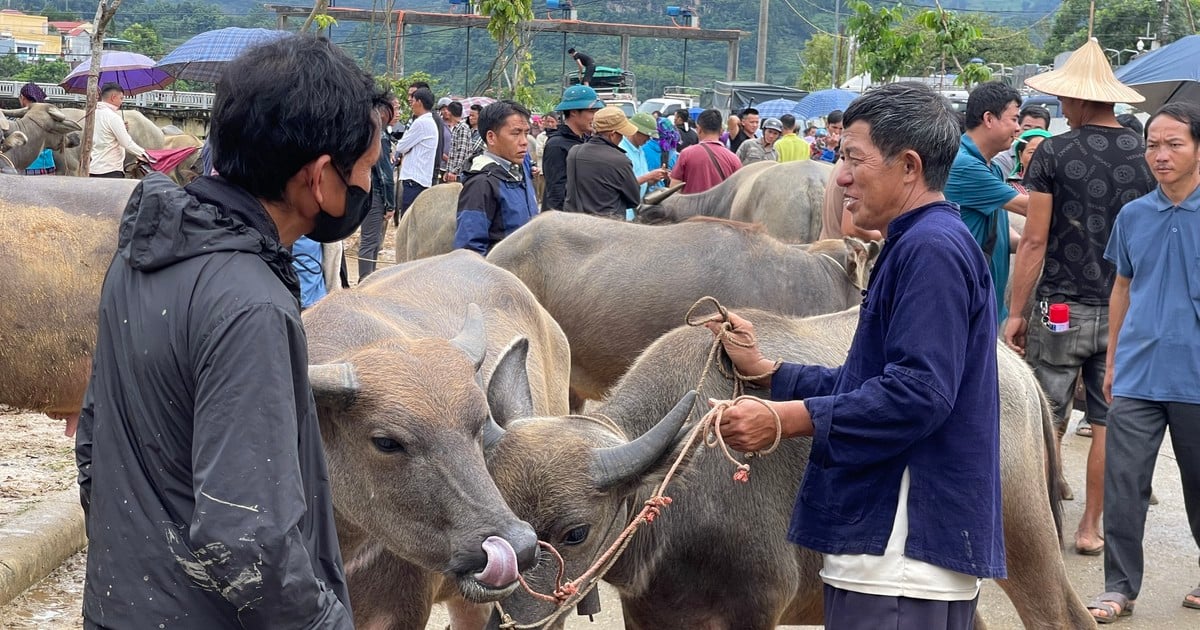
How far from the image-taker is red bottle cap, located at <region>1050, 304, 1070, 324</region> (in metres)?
6.26

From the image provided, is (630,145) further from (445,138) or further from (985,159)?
(985,159)

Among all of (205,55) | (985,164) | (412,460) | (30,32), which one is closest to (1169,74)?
(985,164)

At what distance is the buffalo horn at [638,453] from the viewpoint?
323 cm

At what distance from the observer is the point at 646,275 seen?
24.2 feet

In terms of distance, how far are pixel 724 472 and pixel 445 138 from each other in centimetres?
1219

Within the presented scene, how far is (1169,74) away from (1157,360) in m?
6.18

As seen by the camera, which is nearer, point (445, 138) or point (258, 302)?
point (258, 302)

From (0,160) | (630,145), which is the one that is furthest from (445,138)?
(0,160)

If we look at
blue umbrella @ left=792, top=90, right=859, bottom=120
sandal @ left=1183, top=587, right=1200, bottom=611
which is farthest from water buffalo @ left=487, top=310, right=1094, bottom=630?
blue umbrella @ left=792, top=90, right=859, bottom=120

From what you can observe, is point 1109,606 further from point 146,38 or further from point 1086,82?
point 146,38

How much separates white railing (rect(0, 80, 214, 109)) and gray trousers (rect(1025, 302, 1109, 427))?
21.5m

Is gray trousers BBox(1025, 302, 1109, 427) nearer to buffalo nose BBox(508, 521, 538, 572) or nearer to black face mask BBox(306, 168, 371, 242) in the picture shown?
buffalo nose BBox(508, 521, 538, 572)

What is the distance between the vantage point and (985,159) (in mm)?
6648

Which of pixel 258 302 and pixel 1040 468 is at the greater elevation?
pixel 258 302
